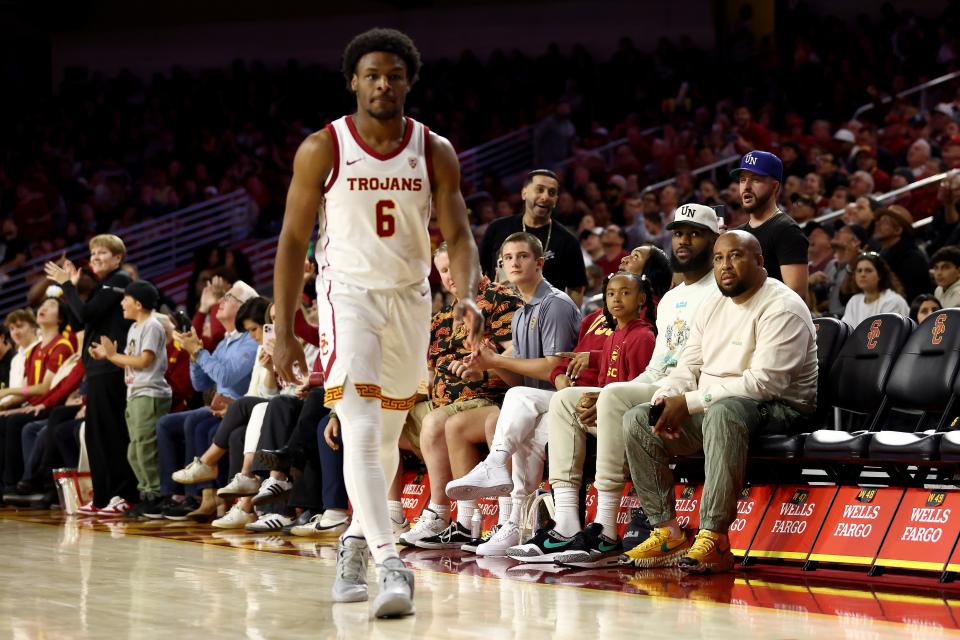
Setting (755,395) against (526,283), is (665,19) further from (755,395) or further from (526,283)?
(755,395)

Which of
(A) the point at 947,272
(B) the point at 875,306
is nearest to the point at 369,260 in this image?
(B) the point at 875,306

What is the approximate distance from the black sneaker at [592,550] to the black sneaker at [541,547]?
6 cm

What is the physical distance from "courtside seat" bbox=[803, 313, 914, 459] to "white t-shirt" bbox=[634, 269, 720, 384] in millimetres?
649

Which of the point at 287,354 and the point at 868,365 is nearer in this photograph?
the point at 287,354

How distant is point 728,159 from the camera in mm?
12859

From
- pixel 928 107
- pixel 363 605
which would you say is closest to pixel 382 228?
pixel 363 605

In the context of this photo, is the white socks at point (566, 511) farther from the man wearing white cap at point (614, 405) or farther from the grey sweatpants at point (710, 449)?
the grey sweatpants at point (710, 449)

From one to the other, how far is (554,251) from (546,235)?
0.10 meters

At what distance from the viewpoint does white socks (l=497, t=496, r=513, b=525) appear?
6.00 m

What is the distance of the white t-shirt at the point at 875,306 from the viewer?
24.3 ft

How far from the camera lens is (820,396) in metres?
5.60

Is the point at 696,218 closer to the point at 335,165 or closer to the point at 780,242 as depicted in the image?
the point at 780,242

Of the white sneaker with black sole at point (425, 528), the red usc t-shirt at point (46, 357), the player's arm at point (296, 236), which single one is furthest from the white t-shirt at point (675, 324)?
the red usc t-shirt at point (46, 357)

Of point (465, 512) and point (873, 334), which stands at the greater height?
point (873, 334)
